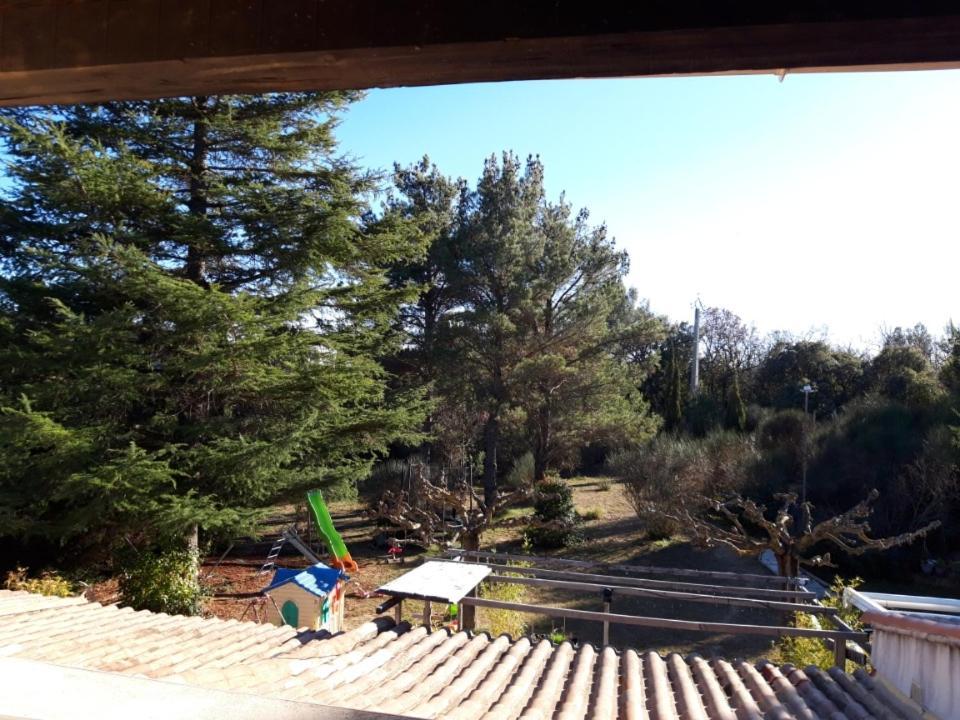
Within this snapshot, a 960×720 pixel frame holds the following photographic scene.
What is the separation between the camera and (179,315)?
10.4 metres

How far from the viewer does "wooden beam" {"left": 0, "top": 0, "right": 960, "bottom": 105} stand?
1566 mm

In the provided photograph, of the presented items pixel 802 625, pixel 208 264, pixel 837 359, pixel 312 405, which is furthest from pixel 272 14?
pixel 837 359

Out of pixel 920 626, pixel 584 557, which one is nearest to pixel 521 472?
pixel 584 557

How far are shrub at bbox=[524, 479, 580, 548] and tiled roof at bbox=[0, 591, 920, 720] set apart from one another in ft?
38.1

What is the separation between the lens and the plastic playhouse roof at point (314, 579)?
901 centimetres

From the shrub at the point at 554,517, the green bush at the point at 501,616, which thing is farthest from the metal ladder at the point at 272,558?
the shrub at the point at 554,517

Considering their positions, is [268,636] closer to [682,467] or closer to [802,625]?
[802,625]

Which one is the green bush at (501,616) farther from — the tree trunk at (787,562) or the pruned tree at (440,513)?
the tree trunk at (787,562)

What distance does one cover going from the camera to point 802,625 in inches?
310

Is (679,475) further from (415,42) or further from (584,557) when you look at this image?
(415,42)

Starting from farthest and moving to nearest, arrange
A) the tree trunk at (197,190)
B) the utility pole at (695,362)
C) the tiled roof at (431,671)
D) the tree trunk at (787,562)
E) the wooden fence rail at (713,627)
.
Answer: the utility pole at (695,362) < the tree trunk at (197,190) < the tree trunk at (787,562) < the wooden fence rail at (713,627) < the tiled roof at (431,671)

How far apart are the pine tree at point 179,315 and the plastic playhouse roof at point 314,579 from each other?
1.68 metres

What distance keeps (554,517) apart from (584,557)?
1.44m

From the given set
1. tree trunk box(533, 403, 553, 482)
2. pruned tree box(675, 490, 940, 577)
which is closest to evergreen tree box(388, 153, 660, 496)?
tree trunk box(533, 403, 553, 482)
